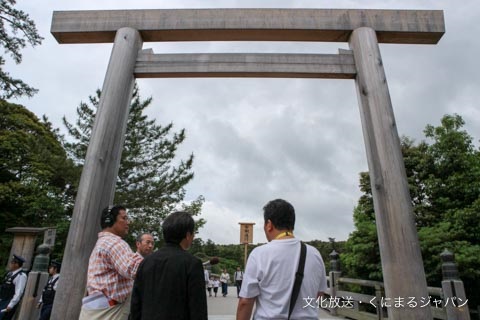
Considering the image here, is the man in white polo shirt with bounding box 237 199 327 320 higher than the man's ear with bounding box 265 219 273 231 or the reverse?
the reverse

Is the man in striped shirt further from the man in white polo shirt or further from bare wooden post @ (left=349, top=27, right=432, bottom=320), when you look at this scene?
bare wooden post @ (left=349, top=27, right=432, bottom=320)

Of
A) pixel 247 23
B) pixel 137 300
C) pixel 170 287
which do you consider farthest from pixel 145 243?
pixel 247 23

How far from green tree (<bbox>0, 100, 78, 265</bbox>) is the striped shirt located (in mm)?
12845

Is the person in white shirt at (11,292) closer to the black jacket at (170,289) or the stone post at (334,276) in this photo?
the black jacket at (170,289)

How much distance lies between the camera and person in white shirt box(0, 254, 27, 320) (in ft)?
16.8

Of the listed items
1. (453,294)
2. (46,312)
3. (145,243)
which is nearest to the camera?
(145,243)

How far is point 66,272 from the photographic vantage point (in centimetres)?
273

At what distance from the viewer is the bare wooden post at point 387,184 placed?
2703mm

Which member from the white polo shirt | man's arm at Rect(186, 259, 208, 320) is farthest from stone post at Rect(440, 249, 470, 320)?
man's arm at Rect(186, 259, 208, 320)

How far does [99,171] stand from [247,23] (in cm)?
240

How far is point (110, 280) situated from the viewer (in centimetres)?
212

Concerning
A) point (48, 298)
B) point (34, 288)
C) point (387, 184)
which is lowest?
point (48, 298)

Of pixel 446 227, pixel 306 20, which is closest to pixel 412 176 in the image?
pixel 446 227

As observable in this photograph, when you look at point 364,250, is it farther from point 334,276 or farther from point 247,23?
point 247,23
